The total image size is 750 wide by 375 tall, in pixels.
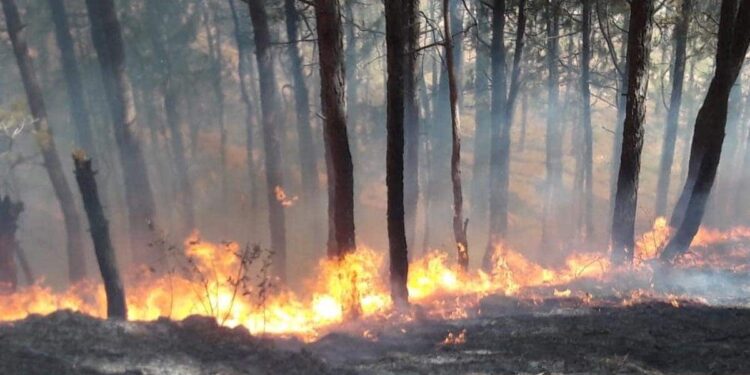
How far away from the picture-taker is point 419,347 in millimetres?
8758

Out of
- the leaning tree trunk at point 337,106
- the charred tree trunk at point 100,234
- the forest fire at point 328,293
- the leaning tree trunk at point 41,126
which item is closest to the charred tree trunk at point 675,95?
the forest fire at point 328,293

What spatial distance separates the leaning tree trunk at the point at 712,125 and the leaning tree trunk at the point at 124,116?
559 inches

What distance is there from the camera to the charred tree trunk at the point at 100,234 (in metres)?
11.6

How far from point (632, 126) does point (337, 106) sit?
6.54 m

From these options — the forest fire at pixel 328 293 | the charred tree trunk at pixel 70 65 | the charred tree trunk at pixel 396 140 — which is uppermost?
the charred tree trunk at pixel 70 65

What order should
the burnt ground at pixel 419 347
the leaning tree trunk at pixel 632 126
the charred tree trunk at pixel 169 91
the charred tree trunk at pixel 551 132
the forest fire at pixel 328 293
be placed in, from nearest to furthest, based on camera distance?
the burnt ground at pixel 419 347 → the forest fire at pixel 328 293 → the leaning tree trunk at pixel 632 126 → the charred tree trunk at pixel 551 132 → the charred tree trunk at pixel 169 91


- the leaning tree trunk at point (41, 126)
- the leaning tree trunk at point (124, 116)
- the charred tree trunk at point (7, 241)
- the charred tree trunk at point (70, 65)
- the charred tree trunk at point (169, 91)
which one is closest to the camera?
the charred tree trunk at point (7, 241)

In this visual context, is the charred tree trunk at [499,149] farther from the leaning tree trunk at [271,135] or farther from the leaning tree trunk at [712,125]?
the leaning tree trunk at [271,135]

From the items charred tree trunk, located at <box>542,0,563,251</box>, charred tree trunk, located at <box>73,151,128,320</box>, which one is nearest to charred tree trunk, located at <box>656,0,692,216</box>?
charred tree trunk, located at <box>542,0,563,251</box>

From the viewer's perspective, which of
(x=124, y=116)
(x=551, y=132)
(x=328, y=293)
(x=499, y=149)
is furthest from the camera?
(x=551, y=132)

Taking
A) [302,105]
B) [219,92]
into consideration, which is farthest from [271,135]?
[219,92]

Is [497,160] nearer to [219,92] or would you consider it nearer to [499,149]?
[499,149]

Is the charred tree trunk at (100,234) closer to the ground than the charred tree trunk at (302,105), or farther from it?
closer to the ground

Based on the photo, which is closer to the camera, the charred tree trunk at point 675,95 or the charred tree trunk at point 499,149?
the charred tree trunk at point 675,95
